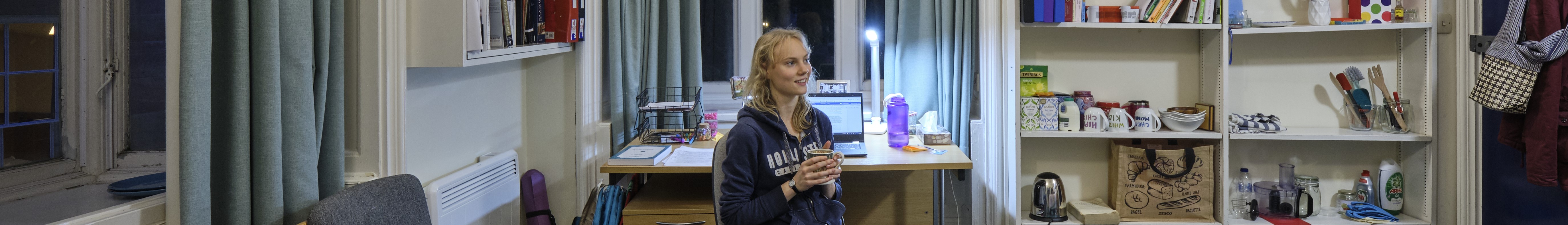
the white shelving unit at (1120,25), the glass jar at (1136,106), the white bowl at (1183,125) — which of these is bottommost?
the white bowl at (1183,125)

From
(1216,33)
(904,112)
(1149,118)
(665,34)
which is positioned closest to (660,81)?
(665,34)

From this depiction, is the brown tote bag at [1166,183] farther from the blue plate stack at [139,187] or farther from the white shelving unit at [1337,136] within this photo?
the blue plate stack at [139,187]

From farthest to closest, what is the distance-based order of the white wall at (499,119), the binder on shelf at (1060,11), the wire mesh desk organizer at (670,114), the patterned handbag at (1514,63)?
the wire mesh desk organizer at (670,114) → the binder on shelf at (1060,11) → the patterned handbag at (1514,63) → the white wall at (499,119)

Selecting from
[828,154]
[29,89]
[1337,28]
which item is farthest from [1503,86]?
[29,89]

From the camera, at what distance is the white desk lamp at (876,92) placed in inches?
130

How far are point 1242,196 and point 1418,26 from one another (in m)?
0.77

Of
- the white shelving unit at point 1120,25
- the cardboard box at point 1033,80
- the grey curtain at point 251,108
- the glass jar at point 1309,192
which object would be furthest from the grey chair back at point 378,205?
the glass jar at point 1309,192

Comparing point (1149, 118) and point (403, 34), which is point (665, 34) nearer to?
point (403, 34)

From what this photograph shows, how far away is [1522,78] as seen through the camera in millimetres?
2404

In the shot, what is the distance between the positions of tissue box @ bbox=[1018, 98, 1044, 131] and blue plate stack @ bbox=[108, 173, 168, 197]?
239cm

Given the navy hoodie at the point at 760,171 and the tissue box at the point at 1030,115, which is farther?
the tissue box at the point at 1030,115

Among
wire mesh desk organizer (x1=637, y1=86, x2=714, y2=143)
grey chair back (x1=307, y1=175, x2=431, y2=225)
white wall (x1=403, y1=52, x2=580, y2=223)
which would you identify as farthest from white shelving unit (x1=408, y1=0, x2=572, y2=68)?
wire mesh desk organizer (x1=637, y1=86, x2=714, y2=143)

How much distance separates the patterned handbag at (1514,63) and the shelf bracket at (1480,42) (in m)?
0.13

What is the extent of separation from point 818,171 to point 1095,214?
5.71 feet
